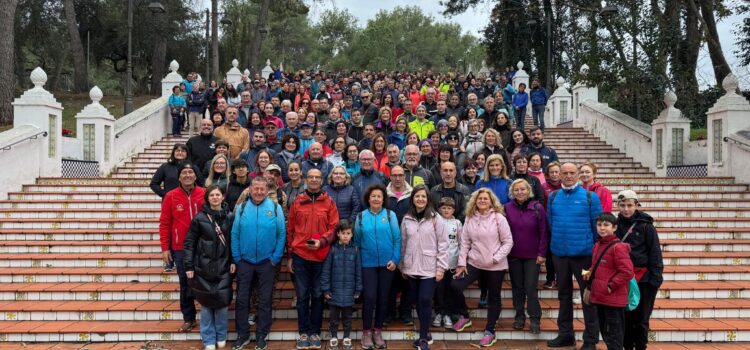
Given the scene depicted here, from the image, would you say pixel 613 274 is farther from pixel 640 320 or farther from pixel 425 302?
pixel 425 302

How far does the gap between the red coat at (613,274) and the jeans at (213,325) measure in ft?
11.8

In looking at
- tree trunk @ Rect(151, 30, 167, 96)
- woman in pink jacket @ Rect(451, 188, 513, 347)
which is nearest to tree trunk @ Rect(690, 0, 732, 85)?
woman in pink jacket @ Rect(451, 188, 513, 347)

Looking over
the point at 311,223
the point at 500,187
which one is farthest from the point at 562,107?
the point at 311,223

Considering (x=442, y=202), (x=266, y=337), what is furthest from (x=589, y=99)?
(x=266, y=337)

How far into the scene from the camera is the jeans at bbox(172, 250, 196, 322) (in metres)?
5.78

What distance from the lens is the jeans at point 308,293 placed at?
5.50 metres

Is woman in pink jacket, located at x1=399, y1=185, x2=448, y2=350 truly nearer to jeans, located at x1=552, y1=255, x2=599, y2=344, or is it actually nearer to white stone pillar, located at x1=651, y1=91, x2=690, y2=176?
jeans, located at x1=552, y1=255, x2=599, y2=344

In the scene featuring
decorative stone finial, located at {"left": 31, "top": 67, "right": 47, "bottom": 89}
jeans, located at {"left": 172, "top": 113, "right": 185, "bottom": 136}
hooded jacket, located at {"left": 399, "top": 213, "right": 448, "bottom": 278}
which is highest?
decorative stone finial, located at {"left": 31, "top": 67, "right": 47, "bottom": 89}

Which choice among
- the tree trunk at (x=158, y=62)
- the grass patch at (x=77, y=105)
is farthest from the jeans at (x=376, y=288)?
the tree trunk at (x=158, y=62)

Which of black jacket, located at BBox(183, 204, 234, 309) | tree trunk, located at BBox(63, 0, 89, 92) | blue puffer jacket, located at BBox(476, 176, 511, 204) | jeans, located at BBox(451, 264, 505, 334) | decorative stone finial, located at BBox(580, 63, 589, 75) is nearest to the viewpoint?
black jacket, located at BBox(183, 204, 234, 309)

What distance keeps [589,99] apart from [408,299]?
43.3 feet

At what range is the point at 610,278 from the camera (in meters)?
4.80

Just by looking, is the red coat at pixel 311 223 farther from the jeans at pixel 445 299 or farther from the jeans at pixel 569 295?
the jeans at pixel 569 295

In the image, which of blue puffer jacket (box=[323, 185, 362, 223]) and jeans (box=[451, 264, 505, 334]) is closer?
jeans (box=[451, 264, 505, 334])
